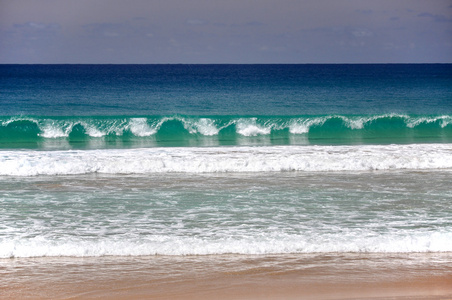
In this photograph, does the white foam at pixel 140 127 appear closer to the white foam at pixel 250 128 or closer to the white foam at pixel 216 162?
the white foam at pixel 250 128

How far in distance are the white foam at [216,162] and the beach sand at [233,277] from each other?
604cm

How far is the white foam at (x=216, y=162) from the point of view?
12414 millimetres

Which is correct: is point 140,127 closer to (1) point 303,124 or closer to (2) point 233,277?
(1) point 303,124

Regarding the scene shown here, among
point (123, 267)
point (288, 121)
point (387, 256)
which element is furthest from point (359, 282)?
point (288, 121)

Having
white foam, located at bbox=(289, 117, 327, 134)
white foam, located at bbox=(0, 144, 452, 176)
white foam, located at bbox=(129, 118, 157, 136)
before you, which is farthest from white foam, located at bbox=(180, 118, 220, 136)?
white foam, located at bbox=(0, 144, 452, 176)

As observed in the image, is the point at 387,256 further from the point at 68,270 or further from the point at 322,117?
the point at 322,117

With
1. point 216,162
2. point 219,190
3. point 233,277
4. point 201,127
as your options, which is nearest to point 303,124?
point 201,127

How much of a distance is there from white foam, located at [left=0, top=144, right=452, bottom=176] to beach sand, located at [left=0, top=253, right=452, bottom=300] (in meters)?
6.04

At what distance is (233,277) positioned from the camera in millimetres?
5852

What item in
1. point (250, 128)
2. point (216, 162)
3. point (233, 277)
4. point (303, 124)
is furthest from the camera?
point (303, 124)

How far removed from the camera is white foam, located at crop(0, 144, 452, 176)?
1241cm

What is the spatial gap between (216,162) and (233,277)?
23.2 ft

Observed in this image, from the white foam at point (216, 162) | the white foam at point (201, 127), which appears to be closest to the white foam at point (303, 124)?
the white foam at point (201, 127)

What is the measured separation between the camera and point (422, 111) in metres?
31.9
